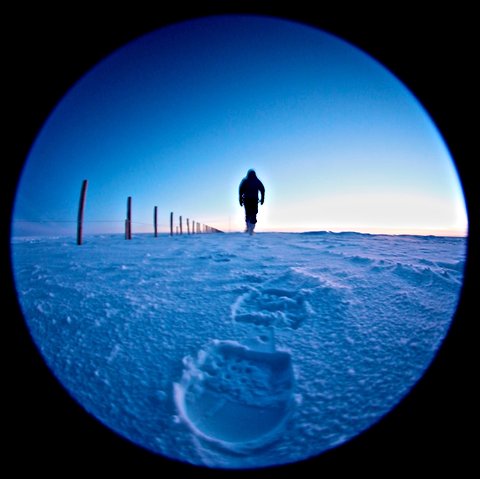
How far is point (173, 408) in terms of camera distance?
88cm

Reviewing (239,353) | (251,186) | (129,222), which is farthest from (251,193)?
(239,353)

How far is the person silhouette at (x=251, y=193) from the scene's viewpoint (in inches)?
295

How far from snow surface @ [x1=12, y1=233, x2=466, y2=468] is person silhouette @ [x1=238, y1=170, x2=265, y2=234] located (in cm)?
552

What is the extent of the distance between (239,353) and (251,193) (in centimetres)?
665

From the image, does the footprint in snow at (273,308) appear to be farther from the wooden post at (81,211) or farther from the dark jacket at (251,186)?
the wooden post at (81,211)

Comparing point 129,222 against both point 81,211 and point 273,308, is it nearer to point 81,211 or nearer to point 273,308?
point 81,211

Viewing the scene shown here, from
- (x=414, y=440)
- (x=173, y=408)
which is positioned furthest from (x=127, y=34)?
(x=414, y=440)

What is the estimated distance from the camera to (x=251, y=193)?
7.49m

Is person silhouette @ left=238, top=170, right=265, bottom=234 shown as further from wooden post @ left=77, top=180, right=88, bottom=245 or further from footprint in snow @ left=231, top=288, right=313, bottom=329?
footprint in snow @ left=231, top=288, right=313, bottom=329

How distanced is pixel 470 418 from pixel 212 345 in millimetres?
1088

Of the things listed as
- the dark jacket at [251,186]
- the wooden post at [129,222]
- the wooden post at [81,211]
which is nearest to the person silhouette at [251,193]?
the dark jacket at [251,186]

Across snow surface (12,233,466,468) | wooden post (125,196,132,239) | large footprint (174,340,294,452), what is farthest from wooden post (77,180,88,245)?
large footprint (174,340,294,452)

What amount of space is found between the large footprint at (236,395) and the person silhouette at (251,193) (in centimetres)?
655

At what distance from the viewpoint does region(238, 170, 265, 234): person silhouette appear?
7484 millimetres
